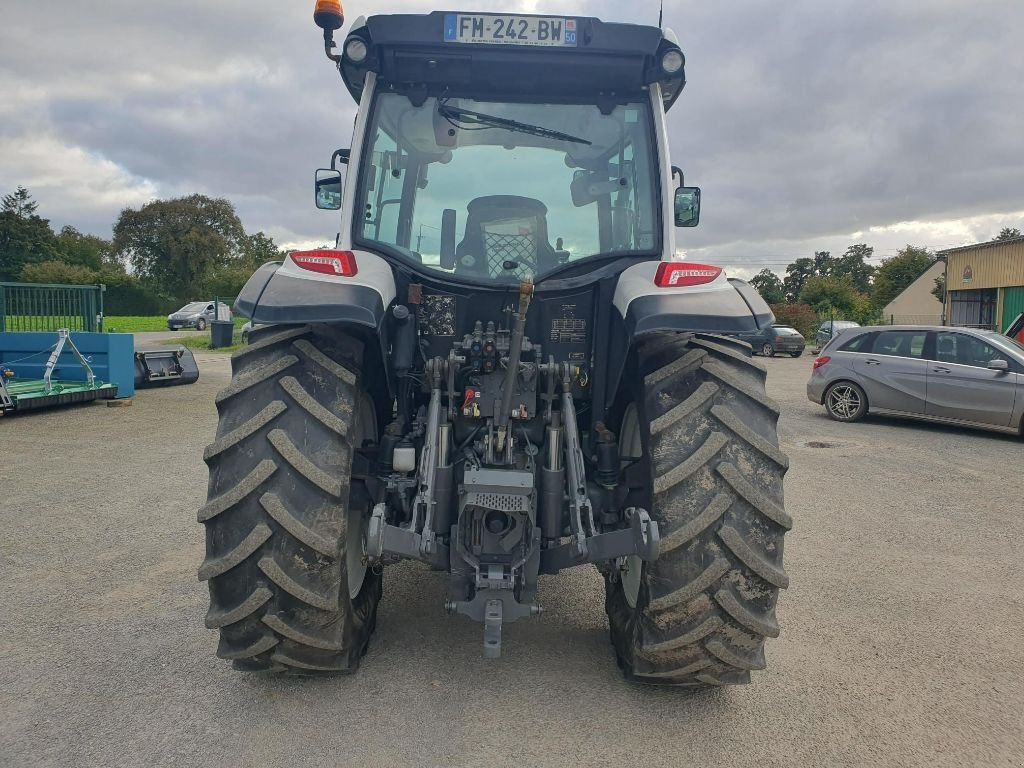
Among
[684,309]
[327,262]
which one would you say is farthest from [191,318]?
[684,309]

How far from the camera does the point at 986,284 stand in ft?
101

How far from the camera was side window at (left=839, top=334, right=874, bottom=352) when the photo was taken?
11.5 meters

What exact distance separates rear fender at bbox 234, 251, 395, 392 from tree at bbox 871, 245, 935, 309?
54.7 m

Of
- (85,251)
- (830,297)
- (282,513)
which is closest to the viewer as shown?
(282,513)

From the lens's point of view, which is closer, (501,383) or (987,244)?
(501,383)

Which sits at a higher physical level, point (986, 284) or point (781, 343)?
point (986, 284)

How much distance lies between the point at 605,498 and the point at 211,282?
61449mm

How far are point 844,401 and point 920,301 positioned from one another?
39.8 metres

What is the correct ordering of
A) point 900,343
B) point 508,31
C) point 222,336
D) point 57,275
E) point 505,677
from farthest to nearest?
1. point 57,275
2. point 222,336
3. point 900,343
4. point 508,31
5. point 505,677

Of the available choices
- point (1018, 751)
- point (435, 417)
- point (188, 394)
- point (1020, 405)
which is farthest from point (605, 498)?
point (188, 394)

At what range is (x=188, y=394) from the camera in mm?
13039

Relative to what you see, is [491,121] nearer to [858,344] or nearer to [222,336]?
[858,344]

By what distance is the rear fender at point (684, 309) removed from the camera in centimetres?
272

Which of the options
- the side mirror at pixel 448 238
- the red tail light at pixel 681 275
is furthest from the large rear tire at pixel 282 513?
the red tail light at pixel 681 275
